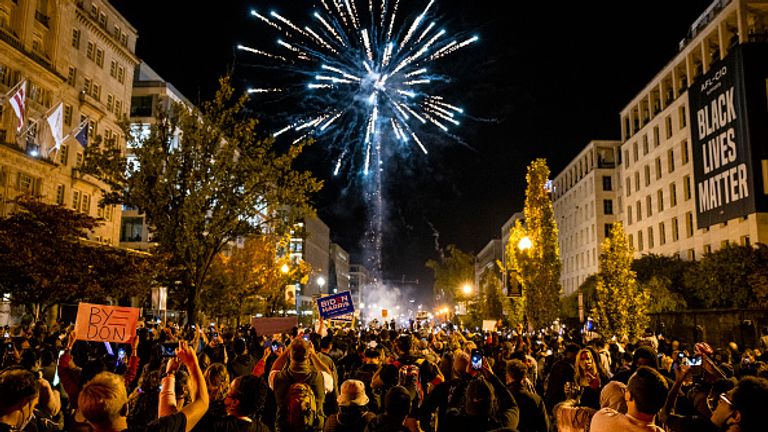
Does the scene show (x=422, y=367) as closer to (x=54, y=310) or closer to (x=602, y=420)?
(x=602, y=420)

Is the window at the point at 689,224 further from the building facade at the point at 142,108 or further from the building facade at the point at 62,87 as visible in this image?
the building facade at the point at 142,108

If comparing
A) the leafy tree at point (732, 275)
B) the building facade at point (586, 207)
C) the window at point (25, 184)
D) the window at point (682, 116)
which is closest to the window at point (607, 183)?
the building facade at point (586, 207)

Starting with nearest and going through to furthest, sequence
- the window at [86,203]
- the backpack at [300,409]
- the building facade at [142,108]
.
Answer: the backpack at [300,409]
the window at [86,203]
the building facade at [142,108]

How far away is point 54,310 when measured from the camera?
37.2m

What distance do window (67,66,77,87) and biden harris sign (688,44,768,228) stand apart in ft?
156


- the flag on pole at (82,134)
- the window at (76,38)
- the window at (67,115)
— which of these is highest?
the window at (76,38)

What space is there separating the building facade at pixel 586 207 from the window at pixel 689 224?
22.4 metres

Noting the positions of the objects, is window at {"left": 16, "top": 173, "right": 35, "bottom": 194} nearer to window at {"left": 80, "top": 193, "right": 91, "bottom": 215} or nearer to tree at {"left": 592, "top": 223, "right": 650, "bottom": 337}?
window at {"left": 80, "top": 193, "right": 91, "bottom": 215}

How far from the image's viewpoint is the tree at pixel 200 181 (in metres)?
23.3

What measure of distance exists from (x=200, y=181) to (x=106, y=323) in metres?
15.5

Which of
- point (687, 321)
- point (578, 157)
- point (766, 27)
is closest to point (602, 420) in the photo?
point (687, 321)

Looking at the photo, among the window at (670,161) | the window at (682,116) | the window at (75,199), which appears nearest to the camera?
the window at (75,199)

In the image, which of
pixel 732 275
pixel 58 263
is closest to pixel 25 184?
pixel 58 263

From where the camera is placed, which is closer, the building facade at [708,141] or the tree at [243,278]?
the building facade at [708,141]
